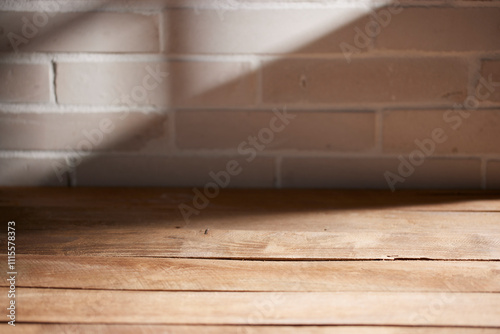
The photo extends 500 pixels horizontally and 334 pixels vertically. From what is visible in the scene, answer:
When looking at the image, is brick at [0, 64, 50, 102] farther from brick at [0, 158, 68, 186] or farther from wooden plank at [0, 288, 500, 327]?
wooden plank at [0, 288, 500, 327]

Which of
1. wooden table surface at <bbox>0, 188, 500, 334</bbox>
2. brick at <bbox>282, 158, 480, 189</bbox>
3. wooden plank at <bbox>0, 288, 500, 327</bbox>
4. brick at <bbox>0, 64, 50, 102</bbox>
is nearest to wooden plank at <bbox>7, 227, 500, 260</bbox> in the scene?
wooden table surface at <bbox>0, 188, 500, 334</bbox>

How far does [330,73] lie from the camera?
1167 mm

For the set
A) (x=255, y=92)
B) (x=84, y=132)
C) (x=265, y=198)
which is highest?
(x=255, y=92)

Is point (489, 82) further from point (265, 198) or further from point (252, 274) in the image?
point (252, 274)

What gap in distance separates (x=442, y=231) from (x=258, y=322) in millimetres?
481

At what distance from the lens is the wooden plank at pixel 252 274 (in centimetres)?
64

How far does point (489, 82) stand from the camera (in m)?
1.15

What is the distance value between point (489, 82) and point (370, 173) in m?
0.38

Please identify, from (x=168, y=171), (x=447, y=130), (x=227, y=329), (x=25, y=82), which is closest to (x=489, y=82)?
(x=447, y=130)

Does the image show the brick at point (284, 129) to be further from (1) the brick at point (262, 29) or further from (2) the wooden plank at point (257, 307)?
(2) the wooden plank at point (257, 307)

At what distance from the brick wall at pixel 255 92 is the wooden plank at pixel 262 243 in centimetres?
36

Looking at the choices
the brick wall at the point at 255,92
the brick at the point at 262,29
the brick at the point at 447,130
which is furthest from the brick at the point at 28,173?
the brick at the point at 447,130

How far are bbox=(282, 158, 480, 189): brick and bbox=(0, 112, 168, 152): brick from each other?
0.38m

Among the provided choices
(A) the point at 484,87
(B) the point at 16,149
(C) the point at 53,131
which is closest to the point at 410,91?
(A) the point at 484,87
